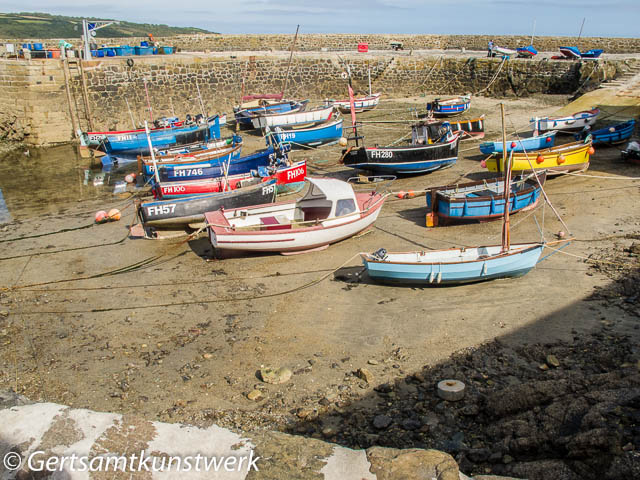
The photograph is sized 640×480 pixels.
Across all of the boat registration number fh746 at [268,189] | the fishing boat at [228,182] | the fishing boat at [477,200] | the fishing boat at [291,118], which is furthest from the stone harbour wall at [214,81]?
the fishing boat at [477,200]

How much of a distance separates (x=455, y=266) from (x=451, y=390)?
3.83 meters

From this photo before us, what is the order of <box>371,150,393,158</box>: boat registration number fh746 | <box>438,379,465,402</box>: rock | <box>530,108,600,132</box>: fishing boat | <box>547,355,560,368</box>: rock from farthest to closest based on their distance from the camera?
<box>530,108,600,132</box>: fishing boat → <box>371,150,393,158</box>: boat registration number fh746 → <box>547,355,560,368</box>: rock → <box>438,379,465,402</box>: rock

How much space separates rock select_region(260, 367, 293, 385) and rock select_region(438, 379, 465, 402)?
7.60 ft

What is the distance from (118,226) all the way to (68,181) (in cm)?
723

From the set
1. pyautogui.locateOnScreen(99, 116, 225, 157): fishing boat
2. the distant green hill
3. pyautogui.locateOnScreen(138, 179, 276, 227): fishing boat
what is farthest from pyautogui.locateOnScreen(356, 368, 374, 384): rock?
the distant green hill

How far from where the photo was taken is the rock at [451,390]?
7.56 meters

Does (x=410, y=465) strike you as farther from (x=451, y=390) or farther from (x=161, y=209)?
(x=161, y=209)

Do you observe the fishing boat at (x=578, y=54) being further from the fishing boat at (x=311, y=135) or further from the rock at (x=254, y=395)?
the rock at (x=254, y=395)

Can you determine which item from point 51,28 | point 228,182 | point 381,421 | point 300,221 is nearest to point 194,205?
point 228,182

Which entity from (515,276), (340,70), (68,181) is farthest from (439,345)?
(340,70)

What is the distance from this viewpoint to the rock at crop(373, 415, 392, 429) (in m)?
7.10

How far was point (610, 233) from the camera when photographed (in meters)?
13.4

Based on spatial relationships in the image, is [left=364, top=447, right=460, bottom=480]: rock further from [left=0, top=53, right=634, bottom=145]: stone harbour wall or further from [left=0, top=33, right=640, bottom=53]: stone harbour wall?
[left=0, top=33, right=640, bottom=53]: stone harbour wall

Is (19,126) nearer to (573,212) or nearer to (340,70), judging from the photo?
(340,70)
